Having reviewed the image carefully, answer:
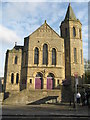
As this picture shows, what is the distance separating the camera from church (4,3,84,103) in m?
31.1

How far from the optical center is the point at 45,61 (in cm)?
3228

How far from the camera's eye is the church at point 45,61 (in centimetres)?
3114

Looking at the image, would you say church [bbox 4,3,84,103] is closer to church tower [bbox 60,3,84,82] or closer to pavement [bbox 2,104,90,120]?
church tower [bbox 60,3,84,82]

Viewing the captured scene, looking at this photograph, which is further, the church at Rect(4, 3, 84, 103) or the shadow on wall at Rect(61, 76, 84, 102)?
the church at Rect(4, 3, 84, 103)

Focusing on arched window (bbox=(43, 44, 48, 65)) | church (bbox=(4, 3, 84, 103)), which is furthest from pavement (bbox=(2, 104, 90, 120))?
arched window (bbox=(43, 44, 48, 65))

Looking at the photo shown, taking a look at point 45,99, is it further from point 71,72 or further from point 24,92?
point 71,72

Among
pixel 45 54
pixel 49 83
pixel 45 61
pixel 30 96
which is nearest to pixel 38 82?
pixel 49 83

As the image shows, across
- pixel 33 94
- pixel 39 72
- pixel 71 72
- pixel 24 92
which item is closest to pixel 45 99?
pixel 33 94

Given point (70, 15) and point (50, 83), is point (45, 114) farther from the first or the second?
point (70, 15)

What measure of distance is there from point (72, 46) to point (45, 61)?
283 inches

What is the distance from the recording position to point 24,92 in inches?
1021

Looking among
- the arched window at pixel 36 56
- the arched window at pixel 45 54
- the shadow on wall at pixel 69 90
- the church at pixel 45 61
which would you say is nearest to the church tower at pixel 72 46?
the church at pixel 45 61

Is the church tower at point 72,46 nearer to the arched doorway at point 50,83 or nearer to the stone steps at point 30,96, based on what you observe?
the arched doorway at point 50,83

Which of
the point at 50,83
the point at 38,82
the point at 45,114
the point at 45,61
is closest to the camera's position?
the point at 45,114
